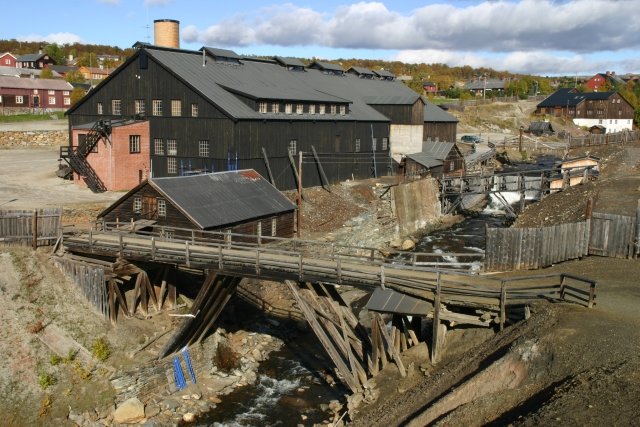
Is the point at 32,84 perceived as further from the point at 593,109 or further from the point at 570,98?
the point at 593,109

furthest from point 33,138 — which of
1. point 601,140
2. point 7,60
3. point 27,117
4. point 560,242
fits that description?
point 601,140

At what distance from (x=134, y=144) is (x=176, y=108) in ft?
14.3

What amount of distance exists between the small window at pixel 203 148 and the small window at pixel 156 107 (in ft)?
14.7

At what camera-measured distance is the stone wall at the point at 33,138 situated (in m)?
64.0

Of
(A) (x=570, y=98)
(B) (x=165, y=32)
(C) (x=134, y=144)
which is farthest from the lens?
(A) (x=570, y=98)

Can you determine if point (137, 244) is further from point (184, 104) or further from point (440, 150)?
point (440, 150)

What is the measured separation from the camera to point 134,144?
4850 centimetres

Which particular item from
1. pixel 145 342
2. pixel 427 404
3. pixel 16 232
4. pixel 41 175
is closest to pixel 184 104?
pixel 41 175

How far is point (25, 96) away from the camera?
276 feet

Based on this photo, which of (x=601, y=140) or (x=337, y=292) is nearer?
(x=337, y=292)

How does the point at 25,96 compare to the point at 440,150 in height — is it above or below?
above

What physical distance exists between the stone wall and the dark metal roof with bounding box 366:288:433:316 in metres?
53.0

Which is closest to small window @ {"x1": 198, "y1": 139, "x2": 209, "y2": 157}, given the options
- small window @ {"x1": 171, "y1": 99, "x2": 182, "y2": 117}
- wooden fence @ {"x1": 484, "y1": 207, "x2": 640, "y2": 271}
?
small window @ {"x1": 171, "y1": 99, "x2": 182, "y2": 117}

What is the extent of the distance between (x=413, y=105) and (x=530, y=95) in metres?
101
